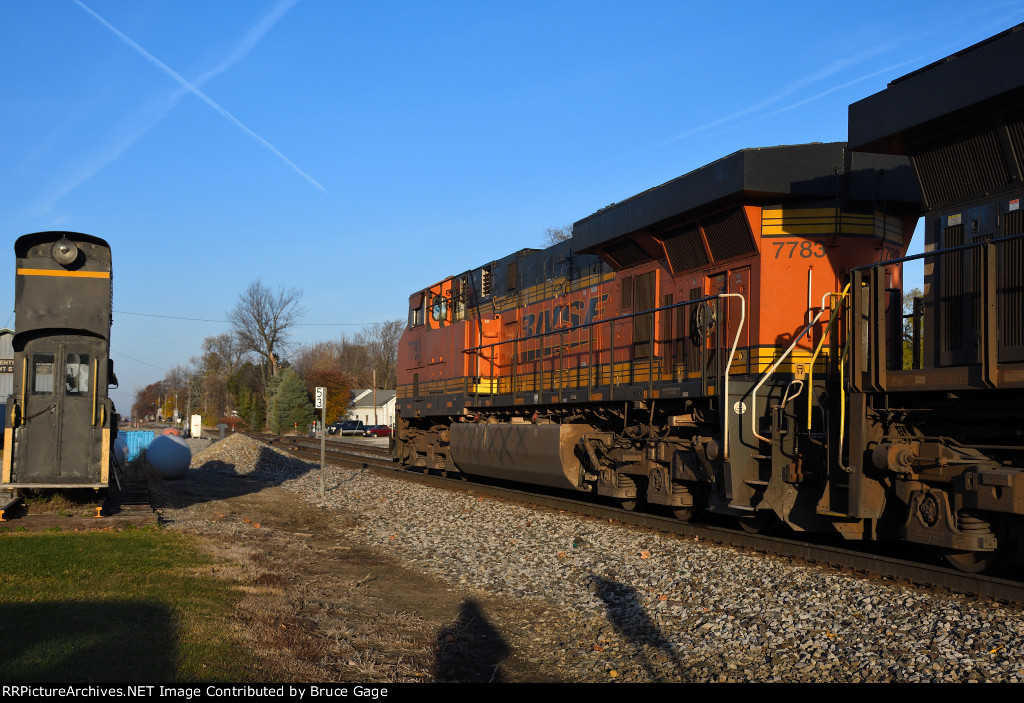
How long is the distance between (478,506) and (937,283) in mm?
7768

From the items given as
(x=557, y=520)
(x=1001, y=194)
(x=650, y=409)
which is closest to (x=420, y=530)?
(x=557, y=520)

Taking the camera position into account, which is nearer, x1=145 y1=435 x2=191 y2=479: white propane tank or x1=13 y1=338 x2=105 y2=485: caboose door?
x1=13 y1=338 x2=105 y2=485: caboose door

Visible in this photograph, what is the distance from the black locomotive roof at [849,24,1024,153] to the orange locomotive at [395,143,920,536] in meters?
1.45

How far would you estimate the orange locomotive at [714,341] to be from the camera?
26.7ft

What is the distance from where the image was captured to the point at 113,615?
561cm

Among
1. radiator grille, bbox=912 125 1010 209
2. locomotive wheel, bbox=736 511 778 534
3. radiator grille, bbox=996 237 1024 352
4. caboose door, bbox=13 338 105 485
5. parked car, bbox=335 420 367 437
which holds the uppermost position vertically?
radiator grille, bbox=912 125 1010 209

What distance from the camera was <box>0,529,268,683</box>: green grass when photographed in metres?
4.49

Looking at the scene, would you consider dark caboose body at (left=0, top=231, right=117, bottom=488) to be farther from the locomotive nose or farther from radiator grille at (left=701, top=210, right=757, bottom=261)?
radiator grille at (left=701, top=210, right=757, bottom=261)

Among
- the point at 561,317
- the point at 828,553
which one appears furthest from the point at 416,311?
the point at 828,553

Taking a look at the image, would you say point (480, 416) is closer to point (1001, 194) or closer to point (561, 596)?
point (561, 596)

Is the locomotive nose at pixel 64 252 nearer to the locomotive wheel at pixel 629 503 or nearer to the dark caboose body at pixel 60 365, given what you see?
the dark caboose body at pixel 60 365

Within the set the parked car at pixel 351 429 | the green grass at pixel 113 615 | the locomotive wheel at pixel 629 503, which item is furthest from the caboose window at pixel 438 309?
the parked car at pixel 351 429

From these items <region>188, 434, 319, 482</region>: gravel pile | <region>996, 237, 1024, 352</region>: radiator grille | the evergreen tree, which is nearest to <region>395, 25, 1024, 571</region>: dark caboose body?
<region>996, 237, 1024, 352</region>: radiator grille

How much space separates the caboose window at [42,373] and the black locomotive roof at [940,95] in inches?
388
